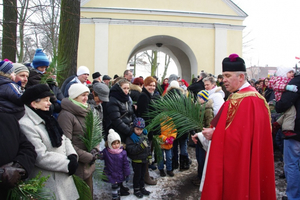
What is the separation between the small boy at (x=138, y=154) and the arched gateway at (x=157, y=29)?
30.5 feet

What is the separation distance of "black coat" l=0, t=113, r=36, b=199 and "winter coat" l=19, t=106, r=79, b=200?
4.2 inches

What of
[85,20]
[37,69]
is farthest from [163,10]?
[37,69]

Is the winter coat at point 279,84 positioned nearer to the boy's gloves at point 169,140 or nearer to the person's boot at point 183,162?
the boy's gloves at point 169,140

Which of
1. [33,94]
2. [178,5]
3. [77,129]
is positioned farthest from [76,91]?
[178,5]

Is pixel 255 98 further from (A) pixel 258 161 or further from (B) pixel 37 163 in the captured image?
(B) pixel 37 163

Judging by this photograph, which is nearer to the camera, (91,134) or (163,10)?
(91,134)

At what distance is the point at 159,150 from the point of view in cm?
451

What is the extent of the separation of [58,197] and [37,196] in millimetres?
471

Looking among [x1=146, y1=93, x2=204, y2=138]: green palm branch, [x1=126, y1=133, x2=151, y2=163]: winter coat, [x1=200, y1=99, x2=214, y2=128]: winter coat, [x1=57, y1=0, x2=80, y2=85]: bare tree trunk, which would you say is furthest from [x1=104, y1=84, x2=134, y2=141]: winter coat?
[x1=57, y1=0, x2=80, y2=85]: bare tree trunk

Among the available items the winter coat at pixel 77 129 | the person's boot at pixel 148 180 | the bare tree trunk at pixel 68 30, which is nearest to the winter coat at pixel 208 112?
the person's boot at pixel 148 180

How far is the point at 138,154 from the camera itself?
415cm

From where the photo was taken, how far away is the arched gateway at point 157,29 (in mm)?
12984

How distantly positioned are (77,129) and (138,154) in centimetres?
137

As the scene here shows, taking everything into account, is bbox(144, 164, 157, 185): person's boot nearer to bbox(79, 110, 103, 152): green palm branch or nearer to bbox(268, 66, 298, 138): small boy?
bbox(79, 110, 103, 152): green palm branch
